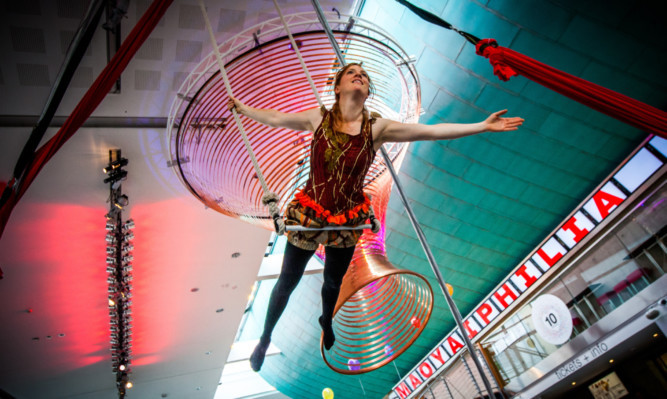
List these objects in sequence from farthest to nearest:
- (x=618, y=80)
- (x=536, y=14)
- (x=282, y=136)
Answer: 1. (x=618, y=80)
2. (x=536, y=14)
3. (x=282, y=136)

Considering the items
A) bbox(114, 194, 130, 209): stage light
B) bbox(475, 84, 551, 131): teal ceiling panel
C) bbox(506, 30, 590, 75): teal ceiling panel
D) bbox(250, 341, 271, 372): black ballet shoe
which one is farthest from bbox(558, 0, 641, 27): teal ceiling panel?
bbox(114, 194, 130, 209): stage light

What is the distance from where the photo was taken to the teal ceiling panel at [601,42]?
5016 mm

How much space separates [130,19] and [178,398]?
36.7 ft

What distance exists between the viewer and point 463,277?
26.1 ft

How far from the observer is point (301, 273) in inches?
89.1

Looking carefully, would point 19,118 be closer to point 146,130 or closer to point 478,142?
point 146,130

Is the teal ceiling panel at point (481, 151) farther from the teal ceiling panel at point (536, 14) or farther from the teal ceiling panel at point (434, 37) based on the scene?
the teal ceiling panel at point (536, 14)

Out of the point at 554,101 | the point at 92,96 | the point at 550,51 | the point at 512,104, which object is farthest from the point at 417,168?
the point at 92,96

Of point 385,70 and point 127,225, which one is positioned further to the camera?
point 127,225

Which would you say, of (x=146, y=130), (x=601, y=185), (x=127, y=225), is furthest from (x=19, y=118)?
(x=601, y=185)

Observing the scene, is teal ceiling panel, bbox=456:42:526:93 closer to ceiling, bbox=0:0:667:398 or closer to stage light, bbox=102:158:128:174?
ceiling, bbox=0:0:667:398

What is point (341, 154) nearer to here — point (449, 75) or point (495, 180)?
point (449, 75)

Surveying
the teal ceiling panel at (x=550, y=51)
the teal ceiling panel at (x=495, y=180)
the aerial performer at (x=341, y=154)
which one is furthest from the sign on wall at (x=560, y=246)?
the aerial performer at (x=341, y=154)

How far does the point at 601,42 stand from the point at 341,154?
17.3 feet
